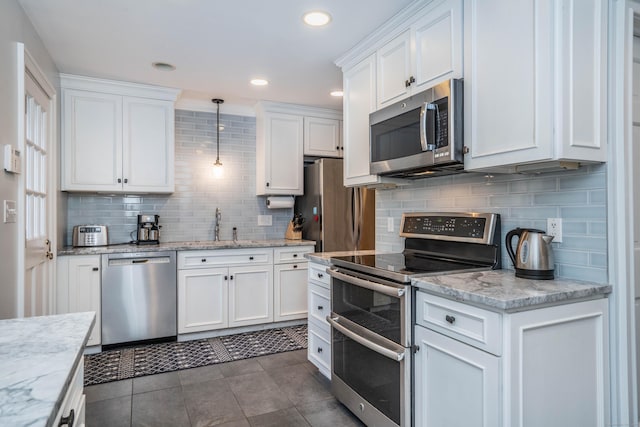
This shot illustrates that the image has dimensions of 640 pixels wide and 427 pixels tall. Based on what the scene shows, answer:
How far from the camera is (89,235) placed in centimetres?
354

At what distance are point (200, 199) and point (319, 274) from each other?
2.06m

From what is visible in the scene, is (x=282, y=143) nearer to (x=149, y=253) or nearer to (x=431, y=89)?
(x=149, y=253)

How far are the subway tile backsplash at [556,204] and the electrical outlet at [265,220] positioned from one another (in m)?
2.41

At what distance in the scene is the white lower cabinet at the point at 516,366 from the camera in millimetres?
1371

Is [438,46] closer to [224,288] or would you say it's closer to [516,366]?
[516,366]

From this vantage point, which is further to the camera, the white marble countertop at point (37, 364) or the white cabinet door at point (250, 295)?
the white cabinet door at point (250, 295)

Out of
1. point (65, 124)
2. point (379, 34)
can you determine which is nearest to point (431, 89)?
point (379, 34)

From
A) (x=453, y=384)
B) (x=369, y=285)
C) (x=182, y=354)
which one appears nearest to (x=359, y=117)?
(x=369, y=285)

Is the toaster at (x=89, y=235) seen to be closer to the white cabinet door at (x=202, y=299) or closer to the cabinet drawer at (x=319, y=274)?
the white cabinet door at (x=202, y=299)

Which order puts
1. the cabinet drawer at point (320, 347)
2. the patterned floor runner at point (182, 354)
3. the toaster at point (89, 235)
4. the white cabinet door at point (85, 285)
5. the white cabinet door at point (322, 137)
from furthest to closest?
the white cabinet door at point (322, 137) → the toaster at point (89, 235) → the white cabinet door at point (85, 285) → the patterned floor runner at point (182, 354) → the cabinet drawer at point (320, 347)

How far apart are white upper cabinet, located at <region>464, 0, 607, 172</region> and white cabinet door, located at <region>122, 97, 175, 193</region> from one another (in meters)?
2.92

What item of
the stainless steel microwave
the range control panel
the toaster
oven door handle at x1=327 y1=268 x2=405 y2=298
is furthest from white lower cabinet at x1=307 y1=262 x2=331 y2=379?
the toaster

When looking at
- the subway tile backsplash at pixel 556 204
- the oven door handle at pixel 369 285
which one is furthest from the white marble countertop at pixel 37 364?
Result: the subway tile backsplash at pixel 556 204

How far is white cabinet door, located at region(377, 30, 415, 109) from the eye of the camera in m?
2.29
